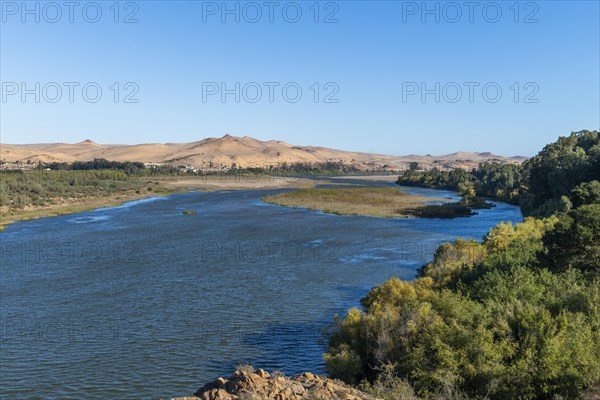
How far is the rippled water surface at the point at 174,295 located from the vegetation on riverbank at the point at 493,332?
13.6ft

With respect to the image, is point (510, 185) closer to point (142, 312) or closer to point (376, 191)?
point (376, 191)

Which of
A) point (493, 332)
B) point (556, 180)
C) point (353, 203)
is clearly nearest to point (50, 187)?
point (353, 203)

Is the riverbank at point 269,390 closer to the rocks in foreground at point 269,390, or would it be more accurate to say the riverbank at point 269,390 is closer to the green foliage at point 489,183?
the rocks in foreground at point 269,390

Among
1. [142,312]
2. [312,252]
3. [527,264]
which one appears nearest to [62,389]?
[142,312]

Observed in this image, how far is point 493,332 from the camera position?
18.6 m

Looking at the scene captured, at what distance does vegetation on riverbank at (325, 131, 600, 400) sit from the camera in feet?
55.6

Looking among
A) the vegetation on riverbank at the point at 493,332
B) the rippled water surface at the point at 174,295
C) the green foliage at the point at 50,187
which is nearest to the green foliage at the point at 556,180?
the rippled water surface at the point at 174,295

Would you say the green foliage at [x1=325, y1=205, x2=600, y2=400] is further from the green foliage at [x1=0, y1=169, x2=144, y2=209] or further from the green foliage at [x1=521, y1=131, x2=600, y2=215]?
the green foliage at [x1=0, y1=169, x2=144, y2=209]

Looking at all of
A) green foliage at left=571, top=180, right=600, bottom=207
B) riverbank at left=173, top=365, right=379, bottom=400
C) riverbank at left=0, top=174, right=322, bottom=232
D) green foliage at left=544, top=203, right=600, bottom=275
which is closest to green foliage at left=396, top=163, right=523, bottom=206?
riverbank at left=0, top=174, right=322, bottom=232

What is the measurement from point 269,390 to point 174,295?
71.5 feet

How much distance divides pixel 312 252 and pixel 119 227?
3137 cm

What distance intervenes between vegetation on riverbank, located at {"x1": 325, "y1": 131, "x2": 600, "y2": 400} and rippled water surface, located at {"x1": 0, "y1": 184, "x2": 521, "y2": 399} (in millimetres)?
4143

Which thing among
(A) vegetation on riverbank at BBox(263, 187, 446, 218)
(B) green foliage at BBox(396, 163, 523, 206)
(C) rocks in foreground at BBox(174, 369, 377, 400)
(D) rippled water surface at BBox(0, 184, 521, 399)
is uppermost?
(B) green foliage at BBox(396, 163, 523, 206)

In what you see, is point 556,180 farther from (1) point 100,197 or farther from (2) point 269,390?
(1) point 100,197
